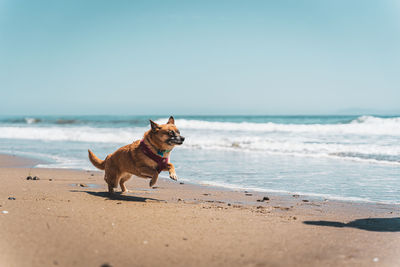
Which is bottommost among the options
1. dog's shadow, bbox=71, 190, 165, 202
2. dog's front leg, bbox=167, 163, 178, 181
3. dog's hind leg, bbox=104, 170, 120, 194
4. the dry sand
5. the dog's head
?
dog's shadow, bbox=71, 190, 165, 202

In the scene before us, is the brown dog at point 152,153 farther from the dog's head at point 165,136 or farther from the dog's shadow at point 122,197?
the dog's shadow at point 122,197

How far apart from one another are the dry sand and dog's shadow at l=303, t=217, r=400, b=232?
11 mm

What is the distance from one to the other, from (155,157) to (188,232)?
79.8 inches

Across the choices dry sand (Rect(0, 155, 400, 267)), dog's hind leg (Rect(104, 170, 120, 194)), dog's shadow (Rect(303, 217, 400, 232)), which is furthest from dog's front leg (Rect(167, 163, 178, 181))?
dog's shadow (Rect(303, 217, 400, 232))

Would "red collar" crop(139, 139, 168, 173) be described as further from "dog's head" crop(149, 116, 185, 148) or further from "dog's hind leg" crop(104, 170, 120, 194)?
"dog's hind leg" crop(104, 170, 120, 194)

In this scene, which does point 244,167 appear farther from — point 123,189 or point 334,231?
point 334,231

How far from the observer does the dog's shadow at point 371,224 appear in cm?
404

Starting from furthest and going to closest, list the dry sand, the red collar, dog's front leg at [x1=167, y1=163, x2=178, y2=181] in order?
the red collar → dog's front leg at [x1=167, y1=163, x2=178, y2=181] → the dry sand

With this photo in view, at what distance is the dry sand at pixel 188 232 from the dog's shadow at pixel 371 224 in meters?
0.01

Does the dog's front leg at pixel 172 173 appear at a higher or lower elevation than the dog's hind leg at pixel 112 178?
higher

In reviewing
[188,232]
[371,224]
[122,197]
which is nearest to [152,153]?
[122,197]

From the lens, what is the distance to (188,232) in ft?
11.6

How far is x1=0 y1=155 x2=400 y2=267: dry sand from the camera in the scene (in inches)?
113

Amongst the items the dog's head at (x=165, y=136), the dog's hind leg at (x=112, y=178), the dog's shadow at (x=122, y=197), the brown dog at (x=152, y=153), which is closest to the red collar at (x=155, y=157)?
the brown dog at (x=152, y=153)
